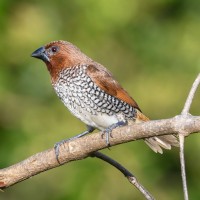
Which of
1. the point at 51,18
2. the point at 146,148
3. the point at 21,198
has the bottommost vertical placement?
the point at 21,198

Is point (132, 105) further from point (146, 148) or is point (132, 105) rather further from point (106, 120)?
point (146, 148)

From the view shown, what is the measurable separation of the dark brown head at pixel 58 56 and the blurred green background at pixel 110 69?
1.33 meters

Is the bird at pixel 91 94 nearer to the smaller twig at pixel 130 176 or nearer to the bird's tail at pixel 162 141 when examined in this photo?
the bird's tail at pixel 162 141

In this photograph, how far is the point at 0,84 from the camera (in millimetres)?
7902

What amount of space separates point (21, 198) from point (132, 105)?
7.72 feet

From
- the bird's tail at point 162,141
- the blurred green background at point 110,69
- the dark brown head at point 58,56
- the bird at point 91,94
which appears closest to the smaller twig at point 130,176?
the bird's tail at point 162,141

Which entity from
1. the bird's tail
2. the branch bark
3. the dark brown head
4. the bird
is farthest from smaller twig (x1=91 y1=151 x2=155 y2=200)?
the dark brown head

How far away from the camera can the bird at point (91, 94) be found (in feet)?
19.8

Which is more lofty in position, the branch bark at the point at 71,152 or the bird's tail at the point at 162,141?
the branch bark at the point at 71,152

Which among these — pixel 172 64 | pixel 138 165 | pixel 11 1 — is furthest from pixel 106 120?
pixel 11 1

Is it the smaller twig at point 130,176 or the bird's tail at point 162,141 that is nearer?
the smaller twig at point 130,176

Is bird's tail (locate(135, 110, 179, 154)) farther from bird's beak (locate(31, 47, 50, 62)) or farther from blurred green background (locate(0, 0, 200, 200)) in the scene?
blurred green background (locate(0, 0, 200, 200))

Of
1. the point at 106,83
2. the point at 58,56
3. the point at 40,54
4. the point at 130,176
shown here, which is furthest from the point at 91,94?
the point at 130,176

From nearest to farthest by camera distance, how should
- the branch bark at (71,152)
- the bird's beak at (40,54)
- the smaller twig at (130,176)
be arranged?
1. the branch bark at (71,152)
2. the smaller twig at (130,176)
3. the bird's beak at (40,54)
